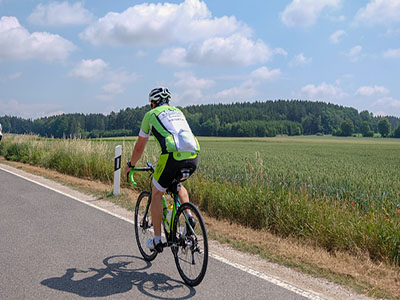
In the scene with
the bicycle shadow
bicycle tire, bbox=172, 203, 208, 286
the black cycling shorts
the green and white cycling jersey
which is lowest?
the bicycle shadow

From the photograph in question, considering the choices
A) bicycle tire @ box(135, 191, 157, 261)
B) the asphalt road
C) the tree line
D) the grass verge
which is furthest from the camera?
the tree line

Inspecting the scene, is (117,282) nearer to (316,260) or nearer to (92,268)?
(92,268)

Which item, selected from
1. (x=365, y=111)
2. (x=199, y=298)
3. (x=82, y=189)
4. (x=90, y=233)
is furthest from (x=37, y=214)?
(x=365, y=111)

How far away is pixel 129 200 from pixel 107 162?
4.62 meters

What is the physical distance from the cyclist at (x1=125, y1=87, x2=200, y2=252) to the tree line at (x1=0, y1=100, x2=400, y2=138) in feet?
240

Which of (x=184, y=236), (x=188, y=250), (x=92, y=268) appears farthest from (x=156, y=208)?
(x=92, y=268)

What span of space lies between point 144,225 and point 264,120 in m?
107

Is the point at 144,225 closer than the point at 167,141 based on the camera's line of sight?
No

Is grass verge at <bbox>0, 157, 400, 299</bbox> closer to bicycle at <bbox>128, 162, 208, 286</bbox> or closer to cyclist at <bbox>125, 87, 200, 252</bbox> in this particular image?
bicycle at <bbox>128, 162, 208, 286</bbox>

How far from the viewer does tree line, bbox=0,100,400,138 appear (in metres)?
91.3

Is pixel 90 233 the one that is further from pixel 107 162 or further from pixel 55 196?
pixel 107 162

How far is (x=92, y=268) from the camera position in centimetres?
448

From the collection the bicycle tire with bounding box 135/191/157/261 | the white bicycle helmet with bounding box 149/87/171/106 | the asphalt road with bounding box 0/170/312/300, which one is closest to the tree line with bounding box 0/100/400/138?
the asphalt road with bounding box 0/170/312/300

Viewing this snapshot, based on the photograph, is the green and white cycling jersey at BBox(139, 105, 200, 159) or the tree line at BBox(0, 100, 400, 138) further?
the tree line at BBox(0, 100, 400, 138)
